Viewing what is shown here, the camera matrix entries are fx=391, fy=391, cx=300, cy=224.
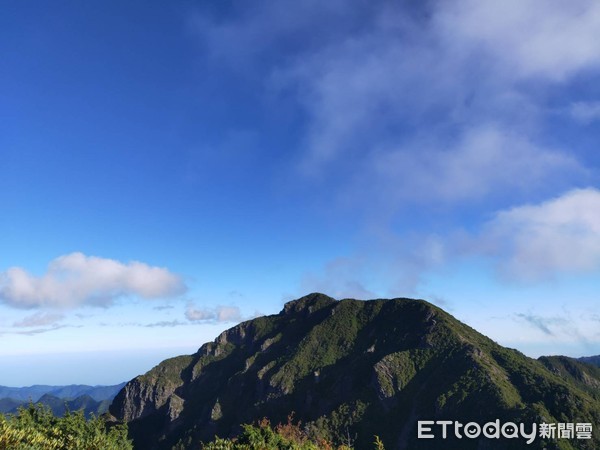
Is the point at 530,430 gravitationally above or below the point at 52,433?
below

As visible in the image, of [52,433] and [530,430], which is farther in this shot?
[530,430]

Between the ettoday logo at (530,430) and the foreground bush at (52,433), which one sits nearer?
the foreground bush at (52,433)

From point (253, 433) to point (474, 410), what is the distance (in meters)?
176

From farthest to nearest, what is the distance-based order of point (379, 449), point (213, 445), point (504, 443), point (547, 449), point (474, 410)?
point (474, 410)
point (504, 443)
point (547, 449)
point (213, 445)
point (379, 449)

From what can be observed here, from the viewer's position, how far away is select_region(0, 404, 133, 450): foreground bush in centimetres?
3219

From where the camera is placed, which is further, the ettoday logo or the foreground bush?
the ettoday logo

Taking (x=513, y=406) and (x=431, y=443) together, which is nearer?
(x=513, y=406)

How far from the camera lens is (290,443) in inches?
2047

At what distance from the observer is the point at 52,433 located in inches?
1912

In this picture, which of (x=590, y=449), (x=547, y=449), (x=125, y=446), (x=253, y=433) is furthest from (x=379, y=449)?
(x=590, y=449)

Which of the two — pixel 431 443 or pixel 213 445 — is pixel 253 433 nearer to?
pixel 213 445

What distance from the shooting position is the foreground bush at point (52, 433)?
106 feet

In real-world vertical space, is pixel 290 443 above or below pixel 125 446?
above

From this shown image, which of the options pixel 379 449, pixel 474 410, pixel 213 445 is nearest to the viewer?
pixel 379 449
